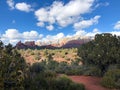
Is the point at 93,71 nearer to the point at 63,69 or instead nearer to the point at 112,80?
the point at 63,69

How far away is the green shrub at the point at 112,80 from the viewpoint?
1834cm

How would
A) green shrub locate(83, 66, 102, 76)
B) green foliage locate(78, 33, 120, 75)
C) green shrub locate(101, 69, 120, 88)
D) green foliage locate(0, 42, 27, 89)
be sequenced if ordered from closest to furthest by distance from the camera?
1. green foliage locate(0, 42, 27, 89)
2. green shrub locate(101, 69, 120, 88)
3. green foliage locate(78, 33, 120, 75)
4. green shrub locate(83, 66, 102, 76)

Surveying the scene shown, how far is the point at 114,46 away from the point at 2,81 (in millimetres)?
13595

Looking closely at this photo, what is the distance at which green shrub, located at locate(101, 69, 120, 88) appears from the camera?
18341 millimetres

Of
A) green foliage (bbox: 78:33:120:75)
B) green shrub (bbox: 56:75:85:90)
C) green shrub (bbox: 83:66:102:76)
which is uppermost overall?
green foliage (bbox: 78:33:120:75)

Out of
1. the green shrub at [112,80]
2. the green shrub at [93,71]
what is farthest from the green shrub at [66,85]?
the green shrub at [93,71]

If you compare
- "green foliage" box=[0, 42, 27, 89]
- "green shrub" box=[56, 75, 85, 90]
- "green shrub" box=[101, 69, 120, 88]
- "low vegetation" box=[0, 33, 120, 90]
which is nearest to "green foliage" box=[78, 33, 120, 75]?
"low vegetation" box=[0, 33, 120, 90]

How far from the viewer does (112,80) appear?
18.7 m

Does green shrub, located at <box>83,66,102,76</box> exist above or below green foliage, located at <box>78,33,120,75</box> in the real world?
below

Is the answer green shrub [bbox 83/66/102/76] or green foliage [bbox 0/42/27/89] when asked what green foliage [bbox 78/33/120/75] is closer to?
green shrub [bbox 83/66/102/76]

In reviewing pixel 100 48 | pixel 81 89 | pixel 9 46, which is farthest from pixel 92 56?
pixel 9 46

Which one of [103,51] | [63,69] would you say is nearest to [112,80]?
[103,51]

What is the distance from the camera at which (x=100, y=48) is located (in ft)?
75.3

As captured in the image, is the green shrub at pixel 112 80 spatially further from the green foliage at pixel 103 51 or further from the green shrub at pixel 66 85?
the green shrub at pixel 66 85
